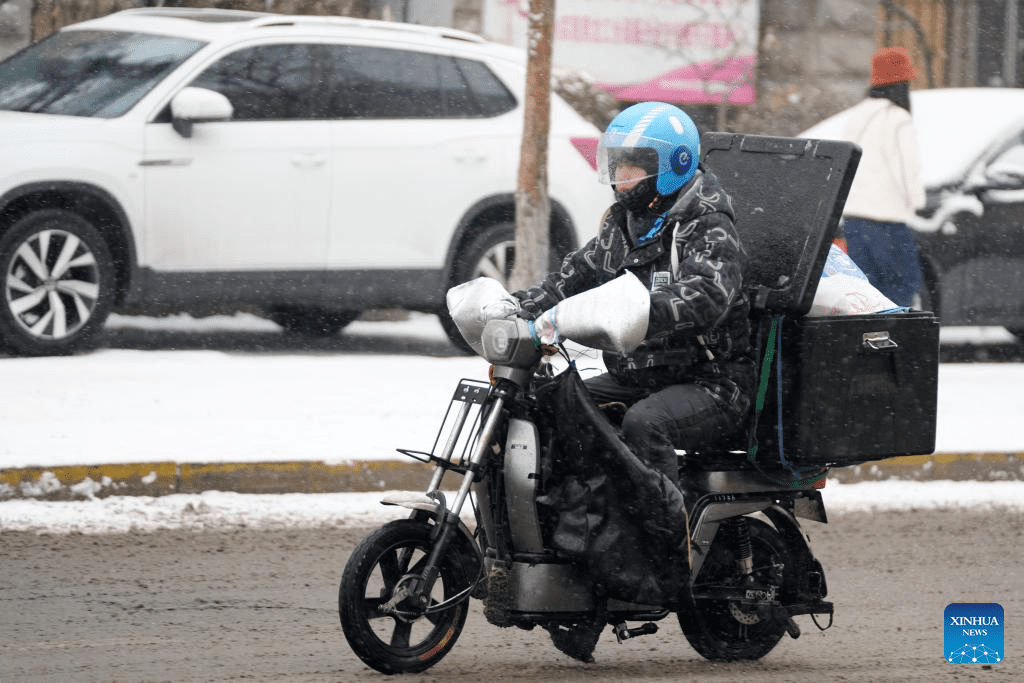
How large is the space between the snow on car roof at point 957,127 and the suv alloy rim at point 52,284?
15.6 feet

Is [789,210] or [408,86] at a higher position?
[789,210]

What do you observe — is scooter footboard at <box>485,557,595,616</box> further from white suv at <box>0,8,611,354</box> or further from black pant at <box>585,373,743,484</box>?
white suv at <box>0,8,611,354</box>

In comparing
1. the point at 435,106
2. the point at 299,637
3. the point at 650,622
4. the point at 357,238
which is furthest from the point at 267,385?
the point at 650,622

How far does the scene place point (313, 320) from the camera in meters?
11.7

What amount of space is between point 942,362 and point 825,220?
7439 millimetres

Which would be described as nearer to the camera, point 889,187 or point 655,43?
point 889,187

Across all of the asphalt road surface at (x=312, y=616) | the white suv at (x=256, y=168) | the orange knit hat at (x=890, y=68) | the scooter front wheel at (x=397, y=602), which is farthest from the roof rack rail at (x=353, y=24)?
the scooter front wheel at (x=397, y=602)

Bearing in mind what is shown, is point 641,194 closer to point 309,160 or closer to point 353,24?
point 309,160

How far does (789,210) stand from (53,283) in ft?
18.9

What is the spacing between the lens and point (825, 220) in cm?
481

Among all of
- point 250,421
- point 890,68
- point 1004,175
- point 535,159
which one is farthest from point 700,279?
point 1004,175

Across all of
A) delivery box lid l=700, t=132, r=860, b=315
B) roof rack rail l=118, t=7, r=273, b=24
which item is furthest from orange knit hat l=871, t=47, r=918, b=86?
delivery box lid l=700, t=132, r=860, b=315

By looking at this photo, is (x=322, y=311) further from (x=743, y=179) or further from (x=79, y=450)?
(x=743, y=179)

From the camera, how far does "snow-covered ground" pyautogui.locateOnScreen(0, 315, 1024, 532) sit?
6922mm
